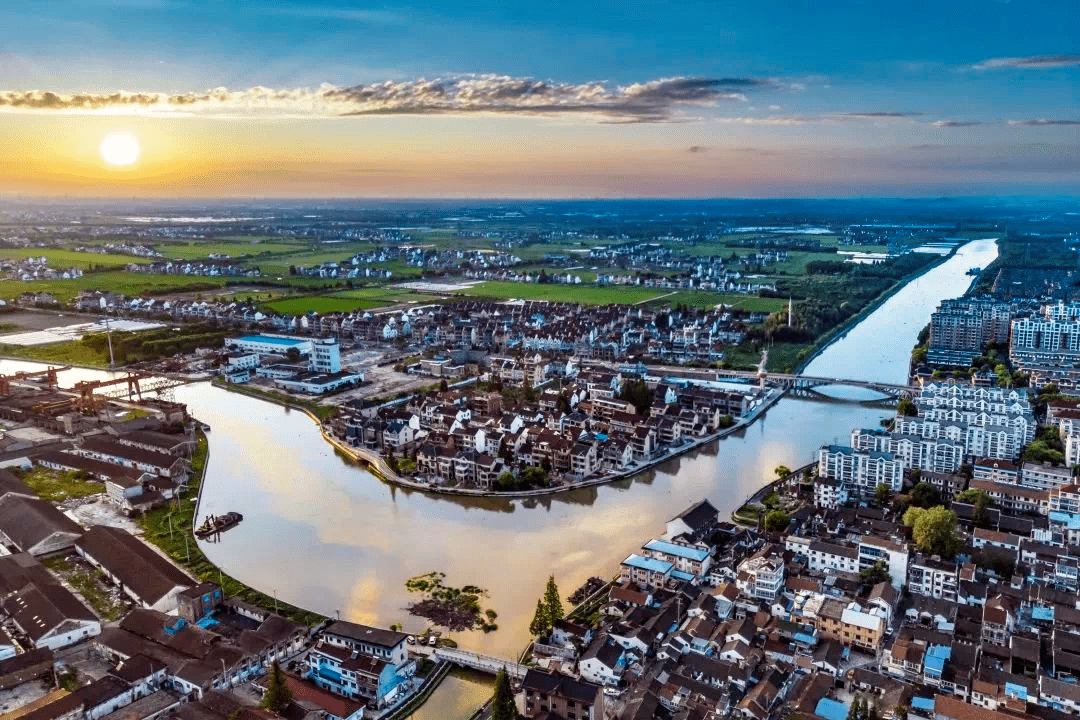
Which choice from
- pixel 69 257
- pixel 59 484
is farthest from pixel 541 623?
pixel 69 257

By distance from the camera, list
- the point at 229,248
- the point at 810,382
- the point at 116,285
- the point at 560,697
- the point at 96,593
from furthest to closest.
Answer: the point at 229,248, the point at 116,285, the point at 810,382, the point at 96,593, the point at 560,697

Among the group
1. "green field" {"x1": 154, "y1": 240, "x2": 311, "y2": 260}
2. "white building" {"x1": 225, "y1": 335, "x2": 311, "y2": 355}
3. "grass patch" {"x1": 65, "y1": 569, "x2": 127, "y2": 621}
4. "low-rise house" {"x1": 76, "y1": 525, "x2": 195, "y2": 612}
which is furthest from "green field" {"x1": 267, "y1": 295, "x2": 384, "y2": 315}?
"grass patch" {"x1": 65, "y1": 569, "x2": 127, "y2": 621}

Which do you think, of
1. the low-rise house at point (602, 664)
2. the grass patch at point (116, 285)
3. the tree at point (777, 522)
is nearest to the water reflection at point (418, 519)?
the low-rise house at point (602, 664)

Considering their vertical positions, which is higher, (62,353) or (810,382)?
(62,353)

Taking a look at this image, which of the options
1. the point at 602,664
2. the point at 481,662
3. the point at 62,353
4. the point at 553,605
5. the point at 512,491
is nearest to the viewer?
the point at 602,664

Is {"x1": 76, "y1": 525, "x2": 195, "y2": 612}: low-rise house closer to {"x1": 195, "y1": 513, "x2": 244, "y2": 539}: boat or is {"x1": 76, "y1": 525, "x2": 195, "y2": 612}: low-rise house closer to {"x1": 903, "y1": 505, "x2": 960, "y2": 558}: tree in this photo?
{"x1": 195, "y1": 513, "x2": 244, "y2": 539}: boat

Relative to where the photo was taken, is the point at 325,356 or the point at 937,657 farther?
the point at 325,356

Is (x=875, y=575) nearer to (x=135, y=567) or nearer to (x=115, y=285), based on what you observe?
(x=135, y=567)
